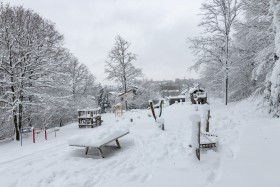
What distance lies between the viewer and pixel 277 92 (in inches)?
403

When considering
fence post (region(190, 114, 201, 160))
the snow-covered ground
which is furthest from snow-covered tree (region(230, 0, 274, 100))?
fence post (region(190, 114, 201, 160))

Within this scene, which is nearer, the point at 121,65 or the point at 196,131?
the point at 196,131

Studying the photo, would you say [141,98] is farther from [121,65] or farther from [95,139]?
[95,139]

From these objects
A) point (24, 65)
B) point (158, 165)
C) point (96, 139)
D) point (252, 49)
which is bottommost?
point (158, 165)

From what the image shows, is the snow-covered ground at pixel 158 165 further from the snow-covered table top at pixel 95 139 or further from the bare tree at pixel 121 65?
the bare tree at pixel 121 65

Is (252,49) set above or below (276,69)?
above

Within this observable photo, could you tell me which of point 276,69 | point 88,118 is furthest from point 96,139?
point 88,118

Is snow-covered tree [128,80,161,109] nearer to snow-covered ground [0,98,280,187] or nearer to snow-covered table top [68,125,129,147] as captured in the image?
snow-covered table top [68,125,129,147]

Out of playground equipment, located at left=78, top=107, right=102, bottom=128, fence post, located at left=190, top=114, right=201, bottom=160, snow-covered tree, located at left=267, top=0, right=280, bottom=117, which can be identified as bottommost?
playground equipment, located at left=78, top=107, right=102, bottom=128

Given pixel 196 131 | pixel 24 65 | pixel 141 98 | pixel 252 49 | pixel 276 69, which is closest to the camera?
pixel 196 131

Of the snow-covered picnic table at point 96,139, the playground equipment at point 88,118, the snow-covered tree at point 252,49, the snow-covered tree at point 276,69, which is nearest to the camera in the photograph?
the snow-covered picnic table at point 96,139

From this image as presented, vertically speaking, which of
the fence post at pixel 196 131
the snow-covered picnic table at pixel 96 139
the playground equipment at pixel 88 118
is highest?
the fence post at pixel 196 131

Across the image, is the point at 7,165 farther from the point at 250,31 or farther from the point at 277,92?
the point at 250,31

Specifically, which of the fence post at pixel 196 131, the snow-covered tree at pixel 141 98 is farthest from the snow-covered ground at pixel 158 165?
the snow-covered tree at pixel 141 98
